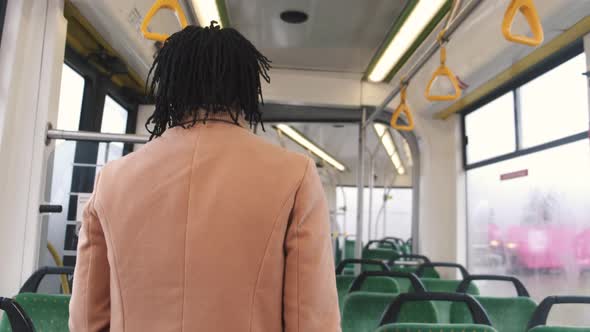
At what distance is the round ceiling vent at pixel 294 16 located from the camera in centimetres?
331

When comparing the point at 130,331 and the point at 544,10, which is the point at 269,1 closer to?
the point at 544,10

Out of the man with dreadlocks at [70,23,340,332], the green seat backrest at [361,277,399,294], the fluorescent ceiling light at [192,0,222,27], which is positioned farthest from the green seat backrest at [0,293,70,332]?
the green seat backrest at [361,277,399,294]

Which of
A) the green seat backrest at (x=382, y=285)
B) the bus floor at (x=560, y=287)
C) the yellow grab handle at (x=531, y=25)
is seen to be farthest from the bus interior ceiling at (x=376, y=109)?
the green seat backrest at (x=382, y=285)

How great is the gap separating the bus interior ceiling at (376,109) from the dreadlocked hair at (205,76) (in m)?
0.89

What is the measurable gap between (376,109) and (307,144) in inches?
145

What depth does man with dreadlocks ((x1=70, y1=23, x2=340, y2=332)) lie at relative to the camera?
31.3 inches

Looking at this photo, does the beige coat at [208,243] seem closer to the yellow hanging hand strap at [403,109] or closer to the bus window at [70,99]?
the yellow hanging hand strap at [403,109]

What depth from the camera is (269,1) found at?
316 cm

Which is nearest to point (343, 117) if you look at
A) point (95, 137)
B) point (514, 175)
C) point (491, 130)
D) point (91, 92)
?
point (491, 130)

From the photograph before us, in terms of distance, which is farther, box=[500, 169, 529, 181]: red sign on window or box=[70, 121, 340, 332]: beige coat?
box=[500, 169, 529, 181]: red sign on window

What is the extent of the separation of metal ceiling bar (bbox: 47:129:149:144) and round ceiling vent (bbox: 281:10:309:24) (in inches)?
74.4

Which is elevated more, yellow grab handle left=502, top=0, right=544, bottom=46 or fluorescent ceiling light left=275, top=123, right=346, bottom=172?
fluorescent ceiling light left=275, top=123, right=346, bottom=172

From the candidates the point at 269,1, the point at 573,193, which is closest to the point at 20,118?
the point at 269,1

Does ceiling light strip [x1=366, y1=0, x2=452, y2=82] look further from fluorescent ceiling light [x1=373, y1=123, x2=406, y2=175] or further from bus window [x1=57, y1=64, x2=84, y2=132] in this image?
bus window [x1=57, y1=64, x2=84, y2=132]
